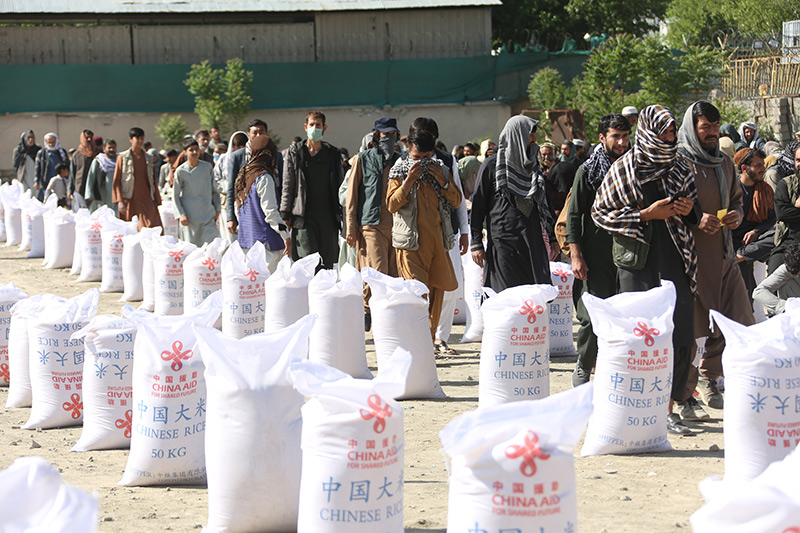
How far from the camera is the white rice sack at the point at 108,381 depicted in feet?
17.4

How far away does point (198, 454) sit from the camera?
187 inches

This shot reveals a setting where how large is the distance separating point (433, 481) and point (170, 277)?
524 cm

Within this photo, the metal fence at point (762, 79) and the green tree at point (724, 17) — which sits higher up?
the green tree at point (724, 17)

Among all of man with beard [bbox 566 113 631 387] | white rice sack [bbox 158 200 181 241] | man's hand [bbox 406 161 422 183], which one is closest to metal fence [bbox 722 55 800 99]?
white rice sack [bbox 158 200 181 241]

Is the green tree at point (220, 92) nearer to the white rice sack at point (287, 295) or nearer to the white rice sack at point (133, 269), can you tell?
the white rice sack at point (133, 269)

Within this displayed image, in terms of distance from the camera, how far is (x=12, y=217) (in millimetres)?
17141

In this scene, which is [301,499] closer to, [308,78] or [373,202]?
[373,202]

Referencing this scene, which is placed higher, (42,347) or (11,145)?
(11,145)

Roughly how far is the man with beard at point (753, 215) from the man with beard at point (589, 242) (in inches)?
89.6

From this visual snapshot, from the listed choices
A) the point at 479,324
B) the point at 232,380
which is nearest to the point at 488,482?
the point at 232,380

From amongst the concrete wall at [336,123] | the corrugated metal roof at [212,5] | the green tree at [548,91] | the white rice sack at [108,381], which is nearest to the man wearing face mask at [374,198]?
the white rice sack at [108,381]

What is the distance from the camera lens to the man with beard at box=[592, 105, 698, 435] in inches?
213

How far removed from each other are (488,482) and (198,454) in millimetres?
1990

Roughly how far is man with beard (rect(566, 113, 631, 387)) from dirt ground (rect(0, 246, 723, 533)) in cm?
73
